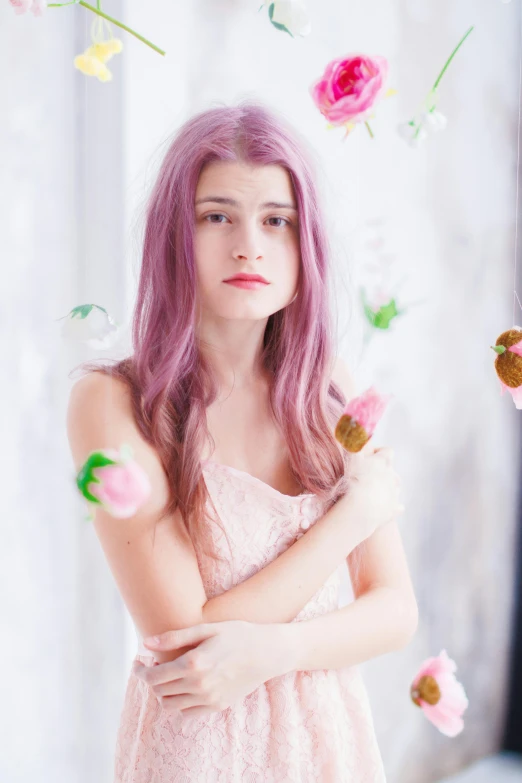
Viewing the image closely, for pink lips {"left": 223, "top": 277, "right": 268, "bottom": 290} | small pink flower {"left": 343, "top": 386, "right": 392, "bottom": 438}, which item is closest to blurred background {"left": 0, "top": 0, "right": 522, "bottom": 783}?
pink lips {"left": 223, "top": 277, "right": 268, "bottom": 290}

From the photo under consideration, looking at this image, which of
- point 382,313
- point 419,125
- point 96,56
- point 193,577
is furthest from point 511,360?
point 96,56

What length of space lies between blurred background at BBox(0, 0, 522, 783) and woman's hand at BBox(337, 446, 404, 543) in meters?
0.26

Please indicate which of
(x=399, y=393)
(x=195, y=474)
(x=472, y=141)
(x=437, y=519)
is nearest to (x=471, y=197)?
(x=472, y=141)

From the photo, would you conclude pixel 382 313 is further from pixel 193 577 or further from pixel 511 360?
pixel 193 577

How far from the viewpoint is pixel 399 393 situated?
5.51 ft

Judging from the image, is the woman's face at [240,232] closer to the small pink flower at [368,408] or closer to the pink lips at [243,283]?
the pink lips at [243,283]

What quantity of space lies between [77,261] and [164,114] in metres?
0.25

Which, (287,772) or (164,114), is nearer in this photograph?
(287,772)

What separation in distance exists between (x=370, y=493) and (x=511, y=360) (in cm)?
23

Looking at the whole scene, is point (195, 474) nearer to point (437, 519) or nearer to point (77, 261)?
point (77, 261)

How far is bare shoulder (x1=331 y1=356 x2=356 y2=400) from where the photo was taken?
1091 mm

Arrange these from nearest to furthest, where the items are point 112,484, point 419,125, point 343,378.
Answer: point 112,484 < point 419,125 < point 343,378

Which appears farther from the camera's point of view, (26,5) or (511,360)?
(511,360)

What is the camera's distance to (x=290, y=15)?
85 centimetres
